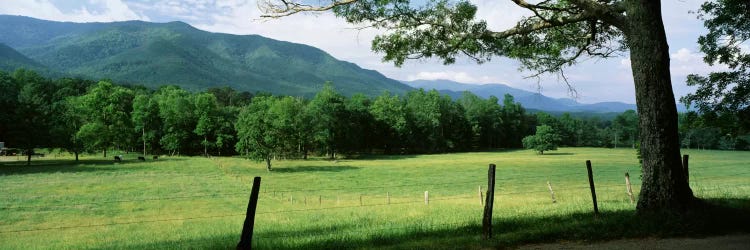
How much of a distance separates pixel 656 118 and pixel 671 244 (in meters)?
2.48

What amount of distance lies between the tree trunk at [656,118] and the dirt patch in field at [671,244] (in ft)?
3.60

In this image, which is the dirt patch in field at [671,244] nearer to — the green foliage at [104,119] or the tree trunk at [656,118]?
the tree trunk at [656,118]

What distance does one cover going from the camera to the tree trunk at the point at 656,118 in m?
8.24

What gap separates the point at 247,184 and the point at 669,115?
41.5 metres

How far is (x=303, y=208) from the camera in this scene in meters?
27.9

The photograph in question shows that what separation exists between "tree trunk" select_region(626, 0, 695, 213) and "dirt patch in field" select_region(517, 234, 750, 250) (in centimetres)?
110

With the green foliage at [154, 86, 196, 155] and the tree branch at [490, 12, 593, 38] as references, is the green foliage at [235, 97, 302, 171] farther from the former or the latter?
the tree branch at [490, 12, 593, 38]

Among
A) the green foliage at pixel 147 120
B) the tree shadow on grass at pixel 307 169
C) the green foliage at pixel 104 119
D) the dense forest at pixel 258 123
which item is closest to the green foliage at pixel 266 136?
the dense forest at pixel 258 123

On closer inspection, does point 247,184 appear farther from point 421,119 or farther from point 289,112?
point 421,119

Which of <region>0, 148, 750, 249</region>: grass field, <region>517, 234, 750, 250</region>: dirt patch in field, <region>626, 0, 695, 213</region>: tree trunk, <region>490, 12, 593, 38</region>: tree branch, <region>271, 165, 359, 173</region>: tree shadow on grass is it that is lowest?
<region>271, 165, 359, 173</region>: tree shadow on grass

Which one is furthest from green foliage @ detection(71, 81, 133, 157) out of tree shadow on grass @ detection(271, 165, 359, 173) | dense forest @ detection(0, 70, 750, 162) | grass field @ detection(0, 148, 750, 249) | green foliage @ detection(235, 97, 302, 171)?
tree shadow on grass @ detection(271, 165, 359, 173)

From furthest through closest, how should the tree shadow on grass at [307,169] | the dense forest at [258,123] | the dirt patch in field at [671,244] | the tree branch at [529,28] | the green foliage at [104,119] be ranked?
the green foliage at [104,119]
the dense forest at [258,123]
the tree shadow on grass at [307,169]
the tree branch at [529,28]
the dirt patch in field at [671,244]

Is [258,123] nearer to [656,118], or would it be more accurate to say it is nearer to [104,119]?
[104,119]

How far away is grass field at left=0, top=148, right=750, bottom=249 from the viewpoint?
8.12 m
